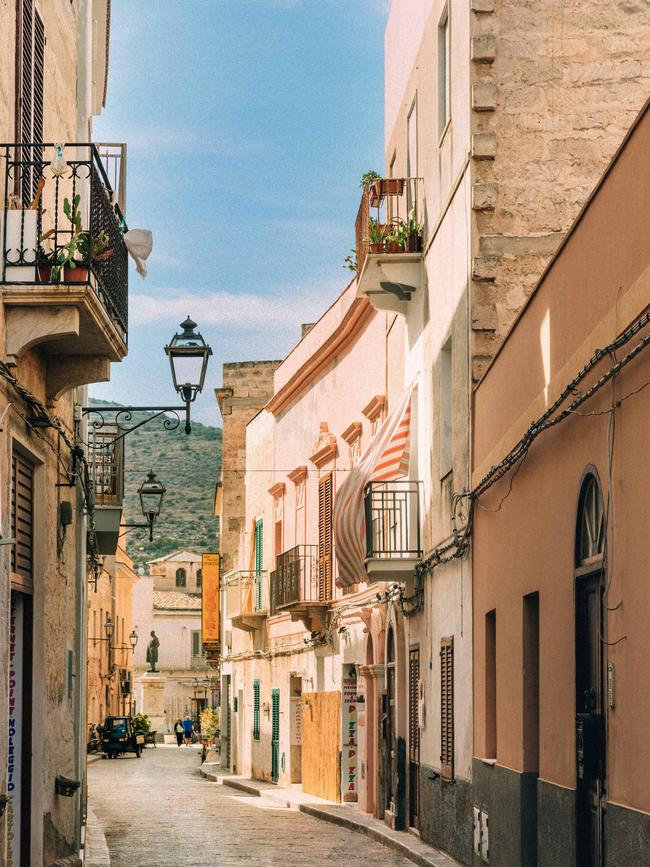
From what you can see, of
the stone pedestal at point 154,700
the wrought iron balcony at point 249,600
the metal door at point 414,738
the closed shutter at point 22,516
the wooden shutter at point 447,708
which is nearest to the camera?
the closed shutter at point 22,516

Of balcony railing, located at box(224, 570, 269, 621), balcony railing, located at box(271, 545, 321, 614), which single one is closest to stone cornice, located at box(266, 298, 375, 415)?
balcony railing, located at box(271, 545, 321, 614)

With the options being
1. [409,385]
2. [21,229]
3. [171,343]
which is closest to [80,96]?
[171,343]

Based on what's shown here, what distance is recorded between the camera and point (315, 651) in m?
27.2

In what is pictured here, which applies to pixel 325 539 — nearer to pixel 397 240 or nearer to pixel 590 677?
pixel 397 240

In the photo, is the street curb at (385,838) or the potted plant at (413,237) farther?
the potted plant at (413,237)

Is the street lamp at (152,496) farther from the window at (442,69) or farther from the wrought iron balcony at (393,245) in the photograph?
the window at (442,69)

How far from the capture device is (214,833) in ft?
64.2

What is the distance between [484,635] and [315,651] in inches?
523

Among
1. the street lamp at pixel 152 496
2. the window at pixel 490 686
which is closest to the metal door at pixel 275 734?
the street lamp at pixel 152 496

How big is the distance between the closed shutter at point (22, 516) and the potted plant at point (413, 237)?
7485 millimetres

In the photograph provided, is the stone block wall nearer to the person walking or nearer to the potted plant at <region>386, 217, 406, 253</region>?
the potted plant at <region>386, 217, 406, 253</region>

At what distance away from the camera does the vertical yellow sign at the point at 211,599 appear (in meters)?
45.2

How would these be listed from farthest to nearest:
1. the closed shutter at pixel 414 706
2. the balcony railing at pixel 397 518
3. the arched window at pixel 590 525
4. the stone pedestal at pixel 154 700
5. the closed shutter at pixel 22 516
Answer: the stone pedestal at pixel 154 700 → the closed shutter at pixel 414 706 → the balcony railing at pixel 397 518 → the closed shutter at pixel 22 516 → the arched window at pixel 590 525

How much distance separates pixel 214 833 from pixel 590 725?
37.8ft
